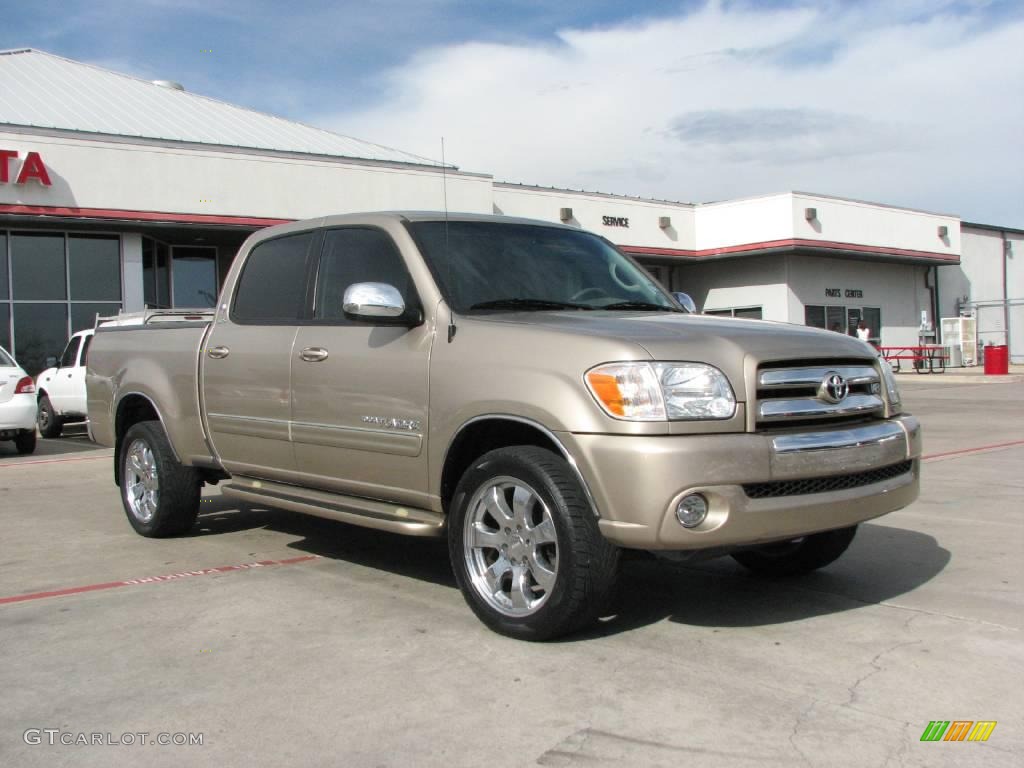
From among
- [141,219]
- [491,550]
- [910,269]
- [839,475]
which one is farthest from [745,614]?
[910,269]

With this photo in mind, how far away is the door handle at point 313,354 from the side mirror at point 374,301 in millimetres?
581

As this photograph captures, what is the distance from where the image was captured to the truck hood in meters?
4.16

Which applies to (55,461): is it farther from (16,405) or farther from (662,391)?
(662,391)

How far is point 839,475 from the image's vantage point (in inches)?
171

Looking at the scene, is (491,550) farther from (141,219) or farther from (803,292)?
(803,292)

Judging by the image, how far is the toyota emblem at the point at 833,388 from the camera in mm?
4387

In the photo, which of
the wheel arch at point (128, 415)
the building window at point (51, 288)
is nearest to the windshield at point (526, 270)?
the wheel arch at point (128, 415)

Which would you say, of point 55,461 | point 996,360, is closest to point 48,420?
point 55,461

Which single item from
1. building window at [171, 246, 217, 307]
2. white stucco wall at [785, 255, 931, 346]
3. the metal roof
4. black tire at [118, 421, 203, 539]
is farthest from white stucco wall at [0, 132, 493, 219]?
black tire at [118, 421, 203, 539]

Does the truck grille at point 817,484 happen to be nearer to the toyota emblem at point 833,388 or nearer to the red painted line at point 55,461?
the toyota emblem at point 833,388

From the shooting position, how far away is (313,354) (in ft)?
18.0

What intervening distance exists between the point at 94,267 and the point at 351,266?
60.0 feet

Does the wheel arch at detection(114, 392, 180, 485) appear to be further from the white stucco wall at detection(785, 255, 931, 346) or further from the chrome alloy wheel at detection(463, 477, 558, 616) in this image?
the white stucco wall at detection(785, 255, 931, 346)

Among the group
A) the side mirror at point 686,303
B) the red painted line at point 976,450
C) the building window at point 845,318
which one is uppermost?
the building window at point 845,318
